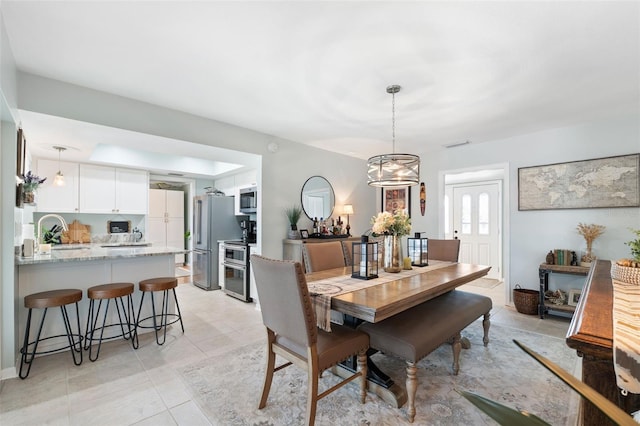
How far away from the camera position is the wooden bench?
1.85m

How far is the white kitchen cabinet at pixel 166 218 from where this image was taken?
258 inches

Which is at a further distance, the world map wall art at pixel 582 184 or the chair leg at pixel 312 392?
the world map wall art at pixel 582 184

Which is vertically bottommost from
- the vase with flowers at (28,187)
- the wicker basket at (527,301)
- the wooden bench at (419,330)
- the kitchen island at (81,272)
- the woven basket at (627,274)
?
the wicker basket at (527,301)

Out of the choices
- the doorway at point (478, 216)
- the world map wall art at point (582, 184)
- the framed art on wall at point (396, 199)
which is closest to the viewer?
the world map wall art at point (582, 184)

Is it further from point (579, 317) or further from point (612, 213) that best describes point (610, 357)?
point (612, 213)

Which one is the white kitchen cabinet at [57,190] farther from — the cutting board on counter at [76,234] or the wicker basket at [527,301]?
the wicker basket at [527,301]

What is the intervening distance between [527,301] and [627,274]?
253 cm

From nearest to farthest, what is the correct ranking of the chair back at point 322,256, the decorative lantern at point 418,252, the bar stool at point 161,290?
the chair back at point 322,256
the bar stool at point 161,290
the decorative lantern at point 418,252

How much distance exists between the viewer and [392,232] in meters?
2.65

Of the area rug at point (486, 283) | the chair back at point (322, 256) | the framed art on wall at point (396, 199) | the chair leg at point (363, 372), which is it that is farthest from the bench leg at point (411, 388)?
the area rug at point (486, 283)

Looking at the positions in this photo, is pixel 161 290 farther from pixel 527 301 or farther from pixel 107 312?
pixel 527 301

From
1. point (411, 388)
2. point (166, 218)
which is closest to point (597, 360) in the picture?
point (411, 388)

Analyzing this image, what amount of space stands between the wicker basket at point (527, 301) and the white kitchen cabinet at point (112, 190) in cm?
618

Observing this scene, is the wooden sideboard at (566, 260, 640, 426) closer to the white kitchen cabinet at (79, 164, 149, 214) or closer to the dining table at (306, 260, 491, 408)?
the dining table at (306, 260, 491, 408)
